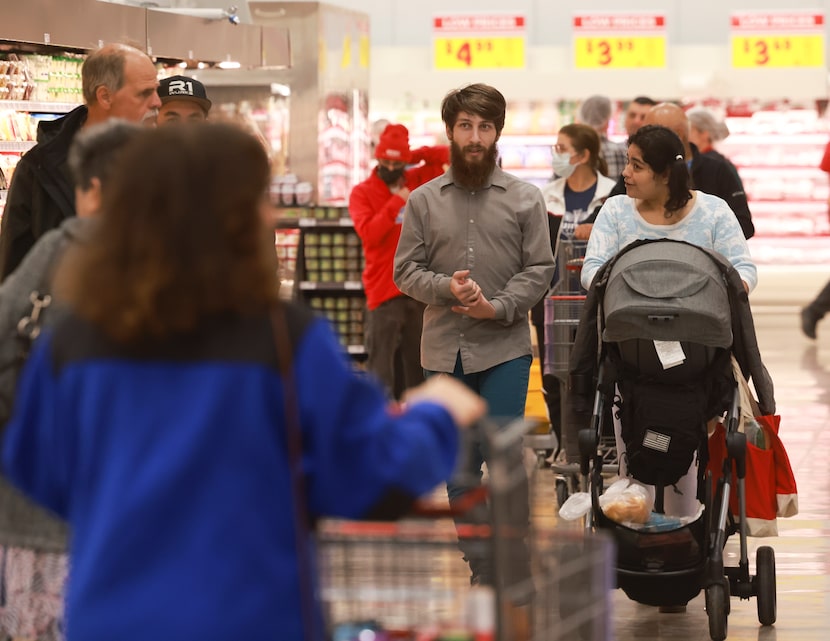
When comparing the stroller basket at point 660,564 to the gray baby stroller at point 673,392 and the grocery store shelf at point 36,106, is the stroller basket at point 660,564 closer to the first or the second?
A: the gray baby stroller at point 673,392

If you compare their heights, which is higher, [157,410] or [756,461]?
[157,410]

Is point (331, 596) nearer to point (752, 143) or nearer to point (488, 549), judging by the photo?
point (488, 549)

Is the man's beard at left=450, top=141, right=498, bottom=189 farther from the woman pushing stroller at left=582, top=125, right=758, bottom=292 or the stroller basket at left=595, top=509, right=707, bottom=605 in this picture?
the stroller basket at left=595, top=509, right=707, bottom=605

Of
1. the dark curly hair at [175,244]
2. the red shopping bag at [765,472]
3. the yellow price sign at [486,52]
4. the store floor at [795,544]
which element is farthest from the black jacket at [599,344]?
the yellow price sign at [486,52]

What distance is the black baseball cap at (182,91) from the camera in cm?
495

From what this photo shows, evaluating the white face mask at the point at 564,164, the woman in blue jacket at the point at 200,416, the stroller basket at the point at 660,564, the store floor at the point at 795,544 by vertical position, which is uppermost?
the white face mask at the point at 564,164

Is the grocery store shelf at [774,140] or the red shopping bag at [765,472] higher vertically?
the grocery store shelf at [774,140]

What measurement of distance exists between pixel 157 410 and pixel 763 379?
10.0ft

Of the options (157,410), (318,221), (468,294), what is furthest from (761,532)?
(318,221)

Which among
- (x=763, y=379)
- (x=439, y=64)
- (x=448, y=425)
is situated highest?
(x=439, y=64)

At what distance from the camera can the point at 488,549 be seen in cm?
207

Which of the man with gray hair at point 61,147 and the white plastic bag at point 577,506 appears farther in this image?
the white plastic bag at point 577,506

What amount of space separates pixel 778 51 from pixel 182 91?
12831 millimetres

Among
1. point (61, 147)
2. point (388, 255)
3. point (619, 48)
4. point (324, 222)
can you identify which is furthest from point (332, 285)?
point (619, 48)
